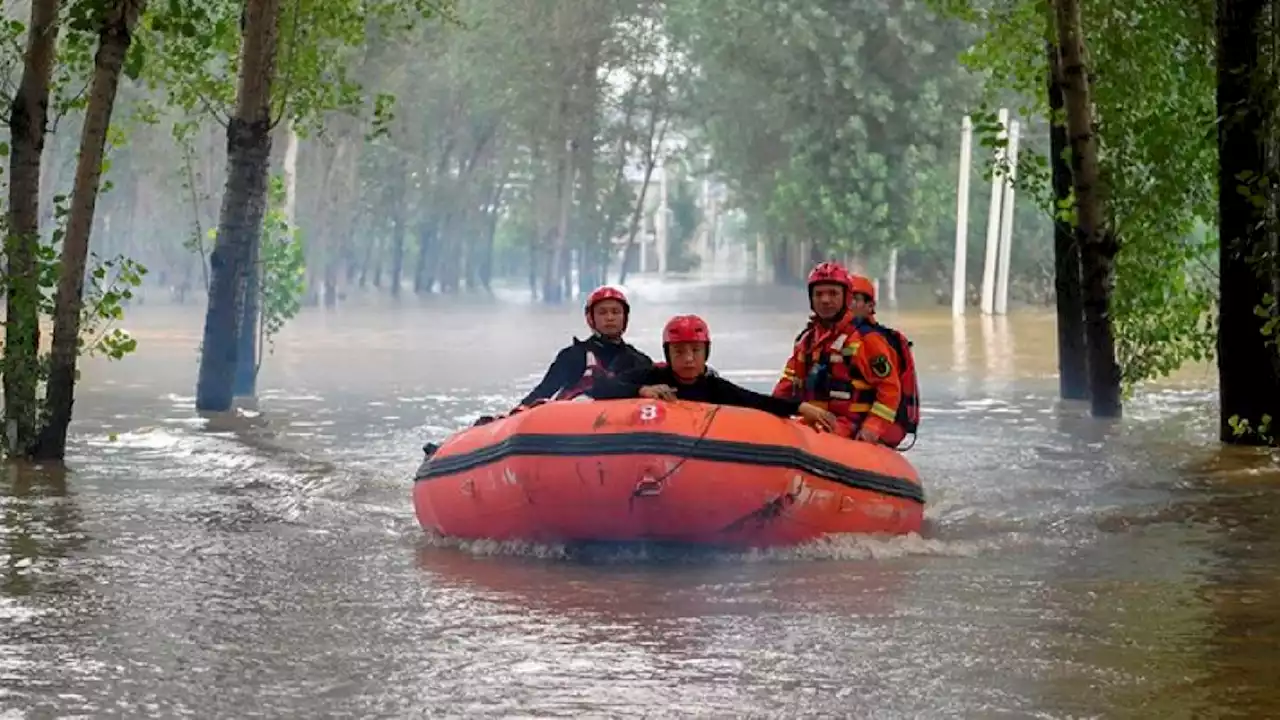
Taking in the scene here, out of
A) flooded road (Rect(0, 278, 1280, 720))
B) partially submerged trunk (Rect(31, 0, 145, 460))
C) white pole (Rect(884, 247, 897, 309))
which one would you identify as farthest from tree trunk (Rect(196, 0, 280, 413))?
white pole (Rect(884, 247, 897, 309))

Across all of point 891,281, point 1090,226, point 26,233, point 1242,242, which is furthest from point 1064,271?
point 891,281

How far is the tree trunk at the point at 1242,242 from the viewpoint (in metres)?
13.2

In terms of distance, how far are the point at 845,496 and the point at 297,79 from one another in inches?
418

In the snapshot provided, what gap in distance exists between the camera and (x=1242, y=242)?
1334 cm

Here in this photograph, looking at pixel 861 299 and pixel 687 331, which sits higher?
pixel 861 299

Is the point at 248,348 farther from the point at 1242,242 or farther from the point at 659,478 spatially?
the point at 659,478

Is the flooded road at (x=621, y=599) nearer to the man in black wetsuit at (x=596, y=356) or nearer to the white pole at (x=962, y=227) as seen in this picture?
the man in black wetsuit at (x=596, y=356)

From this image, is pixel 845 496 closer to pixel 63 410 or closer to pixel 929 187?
pixel 63 410

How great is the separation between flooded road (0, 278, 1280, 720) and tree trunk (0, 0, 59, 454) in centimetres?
58

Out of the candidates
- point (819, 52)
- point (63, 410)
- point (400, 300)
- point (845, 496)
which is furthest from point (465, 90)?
point (845, 496)

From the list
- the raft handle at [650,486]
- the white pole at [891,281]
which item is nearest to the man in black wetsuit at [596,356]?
the raft handle at [650,486]

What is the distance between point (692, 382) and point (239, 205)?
→ 9007 mm

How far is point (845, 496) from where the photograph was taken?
32.3 feet

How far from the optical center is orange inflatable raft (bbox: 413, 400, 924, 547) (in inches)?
368
